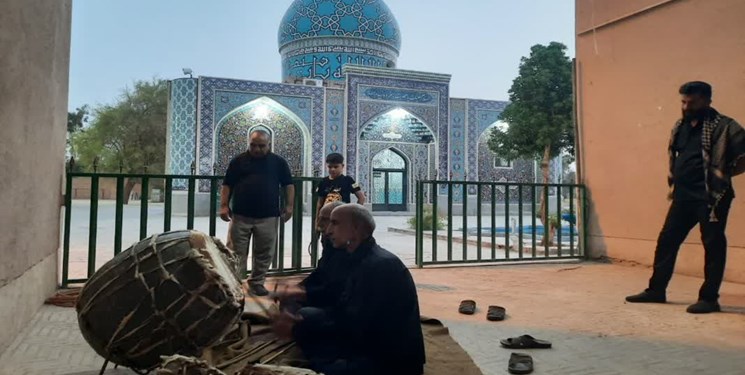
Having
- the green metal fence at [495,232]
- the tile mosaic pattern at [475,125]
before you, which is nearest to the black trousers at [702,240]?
the green metal fence at [495,232]

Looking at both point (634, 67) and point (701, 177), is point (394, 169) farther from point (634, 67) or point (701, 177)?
point (701, 177)

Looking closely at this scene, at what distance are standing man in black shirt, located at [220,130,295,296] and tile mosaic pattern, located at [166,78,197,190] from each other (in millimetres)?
13208

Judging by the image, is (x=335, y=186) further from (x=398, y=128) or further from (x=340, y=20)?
(x=340, y=20)

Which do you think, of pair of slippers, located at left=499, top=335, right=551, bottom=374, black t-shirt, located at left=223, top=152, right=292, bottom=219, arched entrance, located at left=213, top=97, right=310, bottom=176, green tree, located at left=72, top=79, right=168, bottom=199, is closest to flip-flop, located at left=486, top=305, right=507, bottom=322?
pair of slippers, located at left=499, top=335, right=551, bottom=374

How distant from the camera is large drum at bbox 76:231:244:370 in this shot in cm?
189

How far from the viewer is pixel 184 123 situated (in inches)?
635

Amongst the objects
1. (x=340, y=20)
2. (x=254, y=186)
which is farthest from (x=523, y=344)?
(x=340, y=20)

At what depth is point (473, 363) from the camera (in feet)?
7.15

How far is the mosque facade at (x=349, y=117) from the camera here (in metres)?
16.4

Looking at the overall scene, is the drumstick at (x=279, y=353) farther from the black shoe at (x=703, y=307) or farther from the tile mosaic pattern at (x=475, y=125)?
the tile mosaic pattern at (x=475, y=125)

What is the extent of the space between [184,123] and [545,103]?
11.7 metres

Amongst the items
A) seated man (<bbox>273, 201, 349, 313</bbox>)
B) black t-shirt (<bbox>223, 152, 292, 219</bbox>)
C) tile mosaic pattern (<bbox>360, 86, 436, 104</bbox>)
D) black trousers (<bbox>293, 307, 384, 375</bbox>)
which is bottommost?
black trousers (<bbox>293, 307, 384, 375</bbox>)

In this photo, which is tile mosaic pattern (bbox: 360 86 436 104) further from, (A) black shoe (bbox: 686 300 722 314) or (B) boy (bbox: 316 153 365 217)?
(A) black shoe (bbox: 686 300 722 314)

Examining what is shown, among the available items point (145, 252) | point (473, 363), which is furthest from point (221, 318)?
point (473, 363)
